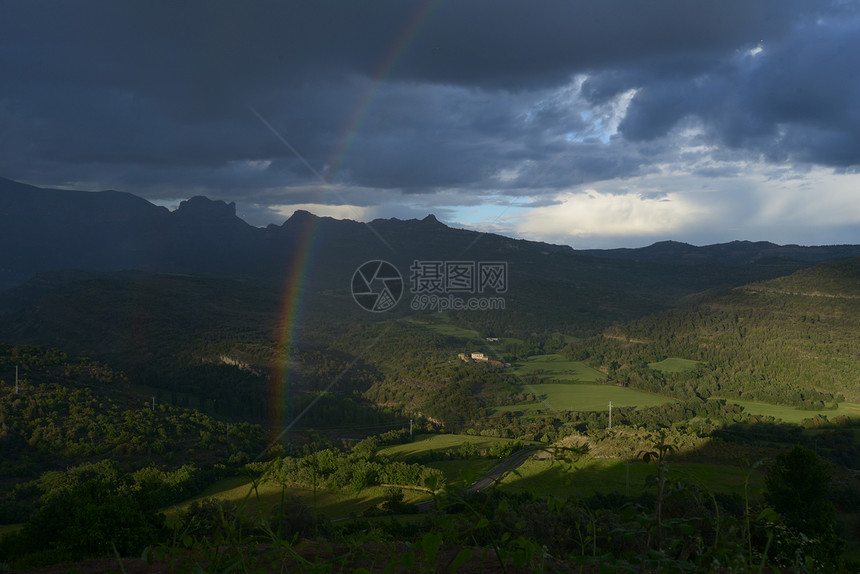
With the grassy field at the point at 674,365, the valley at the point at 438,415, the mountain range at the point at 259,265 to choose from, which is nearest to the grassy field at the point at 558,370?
the valley at the point at 438,415

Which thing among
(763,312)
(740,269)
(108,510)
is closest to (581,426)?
(108,510)

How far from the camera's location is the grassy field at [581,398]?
1460 inches

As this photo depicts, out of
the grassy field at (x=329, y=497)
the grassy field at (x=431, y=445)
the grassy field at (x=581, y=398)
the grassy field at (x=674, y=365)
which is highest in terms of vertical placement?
the grassy field at (x=329, y=497)

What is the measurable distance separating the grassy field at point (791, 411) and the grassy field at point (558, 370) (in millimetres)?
14591

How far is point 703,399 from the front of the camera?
131ft

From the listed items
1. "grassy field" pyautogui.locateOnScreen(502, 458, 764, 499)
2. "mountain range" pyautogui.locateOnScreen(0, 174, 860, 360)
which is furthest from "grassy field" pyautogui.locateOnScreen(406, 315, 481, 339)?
"grassy field" pyautogui.locateOnScreen(502, 458, 764, 499)

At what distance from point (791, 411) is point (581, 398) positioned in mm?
14011

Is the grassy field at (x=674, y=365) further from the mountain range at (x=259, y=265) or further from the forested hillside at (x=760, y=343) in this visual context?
the mountain range at (x=259, y=265)

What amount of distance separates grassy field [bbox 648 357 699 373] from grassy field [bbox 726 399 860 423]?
11.6 m

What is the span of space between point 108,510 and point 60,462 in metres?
13.3

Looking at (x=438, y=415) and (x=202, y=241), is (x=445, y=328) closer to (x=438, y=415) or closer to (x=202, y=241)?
(x=438, y=415)

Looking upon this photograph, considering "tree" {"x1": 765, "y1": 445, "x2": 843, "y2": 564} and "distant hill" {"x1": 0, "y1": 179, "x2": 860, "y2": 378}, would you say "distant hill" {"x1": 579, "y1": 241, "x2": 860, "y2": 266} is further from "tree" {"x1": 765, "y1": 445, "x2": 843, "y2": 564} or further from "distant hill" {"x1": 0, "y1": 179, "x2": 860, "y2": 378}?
"tree" {"x1": 765, "y1": 445, "x2": 843, "y2": 564}

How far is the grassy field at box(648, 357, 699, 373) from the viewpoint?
49.1 meters

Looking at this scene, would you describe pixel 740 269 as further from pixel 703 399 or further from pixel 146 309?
pixel 146 309
